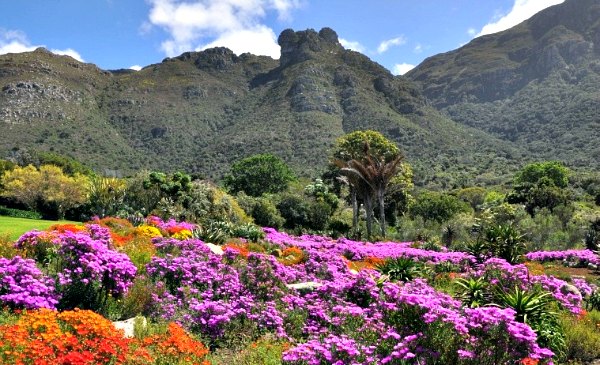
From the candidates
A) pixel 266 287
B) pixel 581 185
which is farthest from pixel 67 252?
pixel 581 185

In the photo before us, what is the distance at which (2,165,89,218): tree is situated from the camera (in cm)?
4225

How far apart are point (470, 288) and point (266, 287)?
4.95m

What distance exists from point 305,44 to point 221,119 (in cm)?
5584

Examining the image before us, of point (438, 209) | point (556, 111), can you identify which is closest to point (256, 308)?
point (438, 209)

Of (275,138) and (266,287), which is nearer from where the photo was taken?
(266,287)

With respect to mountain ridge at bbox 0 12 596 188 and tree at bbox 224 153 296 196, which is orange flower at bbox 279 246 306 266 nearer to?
tree at bbox 224 153 296 196

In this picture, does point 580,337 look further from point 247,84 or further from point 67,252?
point 247,84

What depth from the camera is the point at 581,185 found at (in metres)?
73.4

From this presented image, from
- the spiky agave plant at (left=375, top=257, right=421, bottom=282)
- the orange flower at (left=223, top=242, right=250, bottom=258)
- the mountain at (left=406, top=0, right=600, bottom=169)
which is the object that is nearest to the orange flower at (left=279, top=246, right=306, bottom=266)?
the orange flower at (left=223, top=242, right=250, bottom=258)

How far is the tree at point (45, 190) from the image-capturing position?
42250mm

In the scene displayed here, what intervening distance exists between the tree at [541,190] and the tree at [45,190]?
4136cm

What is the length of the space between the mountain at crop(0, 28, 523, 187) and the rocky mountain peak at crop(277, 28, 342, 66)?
8.30 m

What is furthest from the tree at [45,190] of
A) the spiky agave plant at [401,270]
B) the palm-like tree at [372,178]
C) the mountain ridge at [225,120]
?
the mountain ridge at [225,120]

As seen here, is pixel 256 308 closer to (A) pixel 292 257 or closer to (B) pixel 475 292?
(B) pixel 475 292
